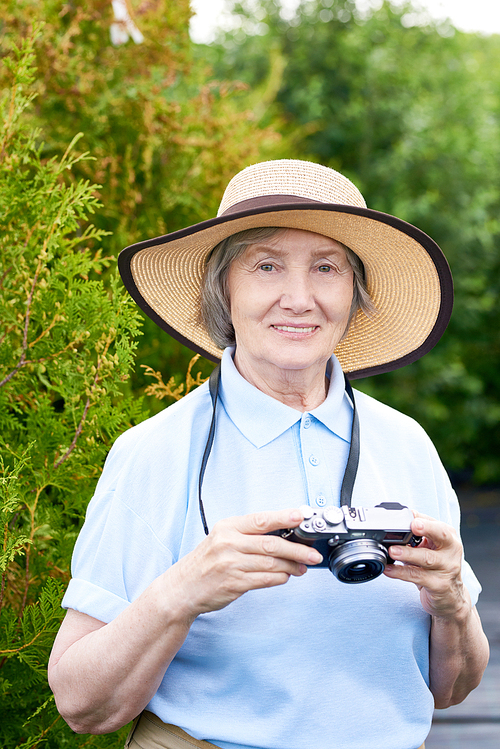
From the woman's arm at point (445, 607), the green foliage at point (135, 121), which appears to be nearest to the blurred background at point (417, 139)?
the green foliage at point (135, 121)

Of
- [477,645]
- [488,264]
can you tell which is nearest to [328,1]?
[488,264]

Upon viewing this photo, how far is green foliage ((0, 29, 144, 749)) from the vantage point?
1893 mm

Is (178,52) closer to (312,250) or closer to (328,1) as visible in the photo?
(312,250)

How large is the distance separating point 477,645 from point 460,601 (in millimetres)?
199

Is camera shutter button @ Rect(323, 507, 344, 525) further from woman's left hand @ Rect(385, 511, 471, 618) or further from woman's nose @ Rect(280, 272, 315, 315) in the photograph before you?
woman's nose @ Rect(280, 272, 315, 315)

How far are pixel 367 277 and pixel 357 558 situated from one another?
0.87 m

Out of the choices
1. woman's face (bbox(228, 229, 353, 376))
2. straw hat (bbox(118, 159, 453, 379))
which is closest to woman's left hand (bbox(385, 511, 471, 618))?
woman's face (bbox(228, 229, 353, 376))

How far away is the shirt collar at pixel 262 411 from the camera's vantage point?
5.09 ft

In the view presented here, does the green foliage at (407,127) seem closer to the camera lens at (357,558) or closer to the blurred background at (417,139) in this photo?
the blurred background at (417,139)

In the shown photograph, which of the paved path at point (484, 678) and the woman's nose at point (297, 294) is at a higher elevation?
the woman's nose at point (297, 294)

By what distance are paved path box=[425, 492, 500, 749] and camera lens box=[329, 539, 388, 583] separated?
3.06 m

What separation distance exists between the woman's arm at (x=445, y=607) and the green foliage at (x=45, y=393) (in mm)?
929

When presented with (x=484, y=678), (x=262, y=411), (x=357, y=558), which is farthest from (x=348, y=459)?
(x=484, y=678)

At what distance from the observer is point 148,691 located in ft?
4.46
